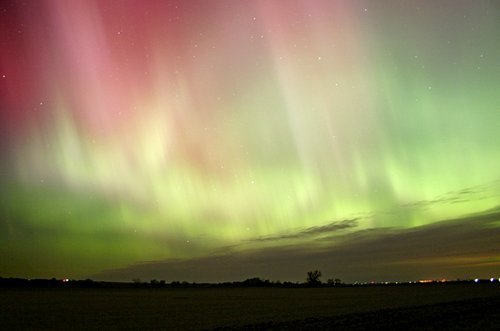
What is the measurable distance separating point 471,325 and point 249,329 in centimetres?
1362

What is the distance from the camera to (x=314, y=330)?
28516 mm

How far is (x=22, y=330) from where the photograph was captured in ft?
117

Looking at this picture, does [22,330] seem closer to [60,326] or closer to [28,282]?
[60,326]

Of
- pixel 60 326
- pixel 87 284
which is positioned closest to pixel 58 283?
pixel 87 284

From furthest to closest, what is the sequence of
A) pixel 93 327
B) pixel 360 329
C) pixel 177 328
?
pixel 93 327 < pixel 177 328 < pixel 360 329

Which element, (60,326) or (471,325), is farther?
(60,326)

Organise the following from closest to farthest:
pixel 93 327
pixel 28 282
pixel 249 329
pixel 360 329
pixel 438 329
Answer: pixel 438 329 → pixel 360 329 → pixel 249 329 → pixel 93 327 → pixel 28 282

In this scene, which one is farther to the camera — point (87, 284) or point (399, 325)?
point (87, 284)

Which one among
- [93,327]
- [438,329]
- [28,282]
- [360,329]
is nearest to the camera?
[438,329]

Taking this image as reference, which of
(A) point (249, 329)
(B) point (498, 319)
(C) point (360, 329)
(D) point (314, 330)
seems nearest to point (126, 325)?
(A) point (249, 329)

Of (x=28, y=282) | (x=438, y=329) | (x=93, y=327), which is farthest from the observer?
(x=28, y=282)

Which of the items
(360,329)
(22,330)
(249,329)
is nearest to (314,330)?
(360,329)

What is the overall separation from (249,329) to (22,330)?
1787cm

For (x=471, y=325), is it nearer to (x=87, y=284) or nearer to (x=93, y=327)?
(x=93, y=327)
